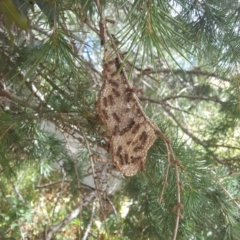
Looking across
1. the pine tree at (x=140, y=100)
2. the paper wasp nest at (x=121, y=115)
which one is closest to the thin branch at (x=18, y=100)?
the pine tree at (x=140, y=100)

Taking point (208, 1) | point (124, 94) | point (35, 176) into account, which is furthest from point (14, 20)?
point (35, 176)

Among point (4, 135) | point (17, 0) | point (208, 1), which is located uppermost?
point (208, 1)

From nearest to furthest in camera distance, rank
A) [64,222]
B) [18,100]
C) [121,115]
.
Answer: [121,115], [18,100], [64,222]

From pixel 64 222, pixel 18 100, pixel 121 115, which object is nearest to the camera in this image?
pixel 121 115

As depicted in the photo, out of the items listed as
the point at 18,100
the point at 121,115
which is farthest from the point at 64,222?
the point at 121,115

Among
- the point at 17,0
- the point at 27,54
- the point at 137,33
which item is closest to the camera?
the point at 137,33

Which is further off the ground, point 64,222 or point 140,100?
point 140,100

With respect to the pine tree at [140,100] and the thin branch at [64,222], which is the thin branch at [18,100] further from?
the thin branch at [64,222]

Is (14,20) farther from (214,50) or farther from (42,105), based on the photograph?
(214,50)

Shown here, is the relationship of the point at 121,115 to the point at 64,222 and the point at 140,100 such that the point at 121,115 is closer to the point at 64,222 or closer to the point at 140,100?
the point at 140,100
